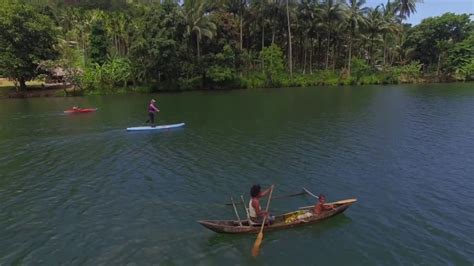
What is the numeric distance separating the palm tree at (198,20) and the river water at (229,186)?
33.2m

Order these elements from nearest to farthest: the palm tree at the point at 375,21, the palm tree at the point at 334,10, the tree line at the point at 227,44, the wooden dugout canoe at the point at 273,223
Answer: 1. the wooden dugout canoe at the point at 273,223
2. the tree line at the point at 227,44
3. the palm tree at the point at 334,10
4. the palm tree at the point at 375,21

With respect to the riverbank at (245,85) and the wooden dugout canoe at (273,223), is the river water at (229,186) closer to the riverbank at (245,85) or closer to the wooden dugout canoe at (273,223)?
the wooden dugout canoe at (273,223)

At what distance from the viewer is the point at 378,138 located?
31.5 m

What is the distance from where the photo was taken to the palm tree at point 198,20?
Answer: 71.2 m

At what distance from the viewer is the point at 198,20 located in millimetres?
71500

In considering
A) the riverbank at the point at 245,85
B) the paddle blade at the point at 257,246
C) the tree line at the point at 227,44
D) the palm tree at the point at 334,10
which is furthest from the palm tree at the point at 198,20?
the paddle blade at the point at 257,246

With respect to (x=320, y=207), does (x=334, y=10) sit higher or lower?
higher

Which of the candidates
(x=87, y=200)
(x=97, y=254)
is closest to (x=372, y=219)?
(x=97, y=254)

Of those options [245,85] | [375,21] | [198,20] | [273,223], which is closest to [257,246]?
[273,223]

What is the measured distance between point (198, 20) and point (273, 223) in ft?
200

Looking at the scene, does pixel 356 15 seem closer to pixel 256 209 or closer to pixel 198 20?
pixel 198 20

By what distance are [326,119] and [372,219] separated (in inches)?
955

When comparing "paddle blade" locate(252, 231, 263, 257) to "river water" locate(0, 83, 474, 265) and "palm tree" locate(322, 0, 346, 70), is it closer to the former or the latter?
"river water" locate(0, 83, 474, 265)

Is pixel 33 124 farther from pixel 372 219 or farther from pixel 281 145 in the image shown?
pixel 372 219
